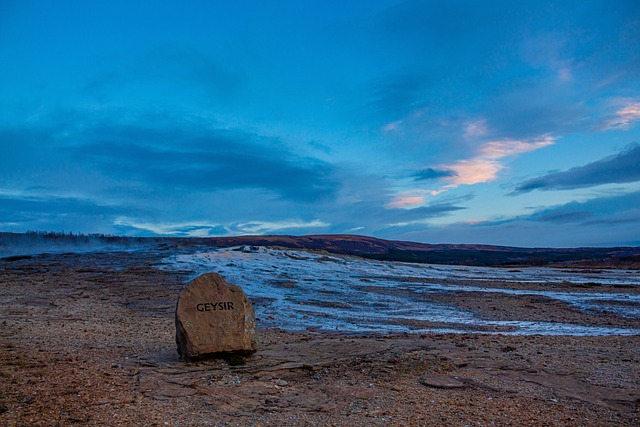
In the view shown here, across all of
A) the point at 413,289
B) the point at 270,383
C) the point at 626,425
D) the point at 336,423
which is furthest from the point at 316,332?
the point at 413,289

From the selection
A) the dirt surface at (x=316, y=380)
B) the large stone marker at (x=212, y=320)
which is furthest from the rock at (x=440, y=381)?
the large stone marker at (x=212, y=320)

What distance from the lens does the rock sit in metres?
6.41

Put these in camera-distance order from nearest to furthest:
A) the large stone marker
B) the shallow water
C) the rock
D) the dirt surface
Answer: the dirt surface → the rock → the large stone marker → the shallow water

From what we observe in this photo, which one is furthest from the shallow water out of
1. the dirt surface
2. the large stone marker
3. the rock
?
the rock

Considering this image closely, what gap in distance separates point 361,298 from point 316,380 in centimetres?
1109

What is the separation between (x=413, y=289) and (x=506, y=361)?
42.8 ft

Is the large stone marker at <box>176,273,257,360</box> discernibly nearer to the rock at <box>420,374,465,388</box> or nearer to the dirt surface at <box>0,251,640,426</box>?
the dirt surface at <box>0,251,640,426</box>

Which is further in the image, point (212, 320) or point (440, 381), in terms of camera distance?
point (212, 320)

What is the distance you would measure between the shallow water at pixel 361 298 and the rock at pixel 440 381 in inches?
175

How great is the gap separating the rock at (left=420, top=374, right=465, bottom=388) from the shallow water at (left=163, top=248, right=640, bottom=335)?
4.44 m

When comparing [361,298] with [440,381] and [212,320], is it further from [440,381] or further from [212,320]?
[440,381]

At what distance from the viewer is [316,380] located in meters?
6.66

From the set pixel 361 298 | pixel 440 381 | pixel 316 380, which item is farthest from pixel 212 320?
pixel 361 298

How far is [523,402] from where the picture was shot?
18.8 ft
